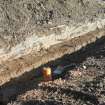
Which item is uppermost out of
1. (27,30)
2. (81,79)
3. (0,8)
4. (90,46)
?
(0,8)

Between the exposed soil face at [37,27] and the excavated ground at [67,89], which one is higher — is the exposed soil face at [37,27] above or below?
above

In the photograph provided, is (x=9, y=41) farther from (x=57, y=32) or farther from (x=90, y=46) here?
(x=90, y=46)

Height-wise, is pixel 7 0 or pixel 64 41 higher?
pixel 7 0

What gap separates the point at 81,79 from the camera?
1125 centimetres

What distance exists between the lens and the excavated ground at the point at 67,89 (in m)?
9.81

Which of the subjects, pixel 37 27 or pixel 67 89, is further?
pixel 37 27

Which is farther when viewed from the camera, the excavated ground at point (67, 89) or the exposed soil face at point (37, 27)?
the exposed soil face at point (37, 27)

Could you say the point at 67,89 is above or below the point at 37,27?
below

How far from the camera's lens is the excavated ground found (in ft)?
32.2

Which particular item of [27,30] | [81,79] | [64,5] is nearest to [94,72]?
[81,79]

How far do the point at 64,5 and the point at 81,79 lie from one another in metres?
7.09

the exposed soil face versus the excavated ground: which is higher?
the exposed soil face

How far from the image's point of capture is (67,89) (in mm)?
10461

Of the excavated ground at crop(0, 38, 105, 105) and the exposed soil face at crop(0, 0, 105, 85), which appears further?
the exposed soil face at crop(0, 0, 105, 85)
